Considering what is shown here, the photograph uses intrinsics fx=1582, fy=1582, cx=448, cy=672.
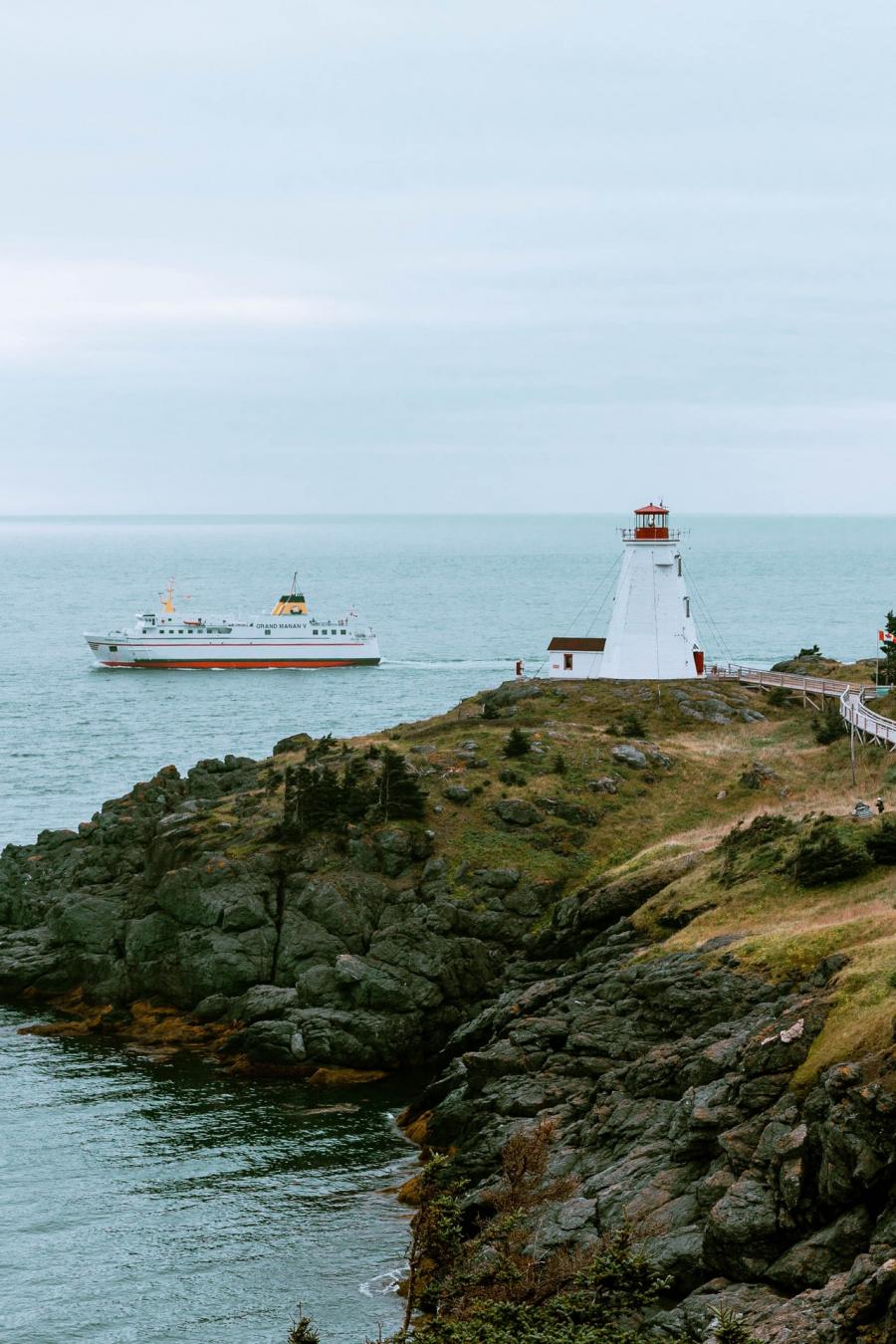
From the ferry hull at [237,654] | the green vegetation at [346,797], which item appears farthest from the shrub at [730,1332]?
the ferry hull at [237,654]

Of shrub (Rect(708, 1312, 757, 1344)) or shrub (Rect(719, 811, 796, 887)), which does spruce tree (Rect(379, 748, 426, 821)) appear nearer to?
shrub (Rect(719, 811, 796, 887))

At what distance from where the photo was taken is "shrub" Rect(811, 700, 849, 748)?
68.6 meters

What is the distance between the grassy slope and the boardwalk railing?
0.88 m

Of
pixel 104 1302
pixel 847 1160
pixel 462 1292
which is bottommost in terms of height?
pixel 104 1302

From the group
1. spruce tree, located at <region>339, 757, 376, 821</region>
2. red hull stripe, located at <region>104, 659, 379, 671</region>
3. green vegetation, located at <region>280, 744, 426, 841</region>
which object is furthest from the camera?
red hull stripe, located at <region>104, 659, 379, 671</region>

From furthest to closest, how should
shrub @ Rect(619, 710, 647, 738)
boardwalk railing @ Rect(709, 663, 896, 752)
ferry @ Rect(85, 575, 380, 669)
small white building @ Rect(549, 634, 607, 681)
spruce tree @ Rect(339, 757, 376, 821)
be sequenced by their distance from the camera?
ferry @ Rect(85, 575, 380, 669) < small white building @ Rect(549, 634, 607, 681) < shrub @ Rect(619, 710, 647, 738) < boardwalk railing @ Rect(709, 663, 896, 752) < spruce tree @ Rect(339, 757, 376, 821)

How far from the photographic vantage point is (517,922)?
5575cm

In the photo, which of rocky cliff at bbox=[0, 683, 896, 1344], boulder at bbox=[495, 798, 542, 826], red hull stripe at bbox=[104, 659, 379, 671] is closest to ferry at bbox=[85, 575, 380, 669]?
red hull stripe at bbox=[104, 659, 379, 671]

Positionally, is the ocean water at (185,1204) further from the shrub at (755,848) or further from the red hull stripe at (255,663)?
the red hull stripe at (255,663)

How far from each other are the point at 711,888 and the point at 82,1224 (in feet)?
65.2

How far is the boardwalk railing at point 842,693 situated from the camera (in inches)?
2491

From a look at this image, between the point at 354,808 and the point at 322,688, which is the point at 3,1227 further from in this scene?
the point at 322,688

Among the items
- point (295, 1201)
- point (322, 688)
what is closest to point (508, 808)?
point (295, 1201)

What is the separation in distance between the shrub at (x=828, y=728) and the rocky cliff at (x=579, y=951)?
1094 millimetres
